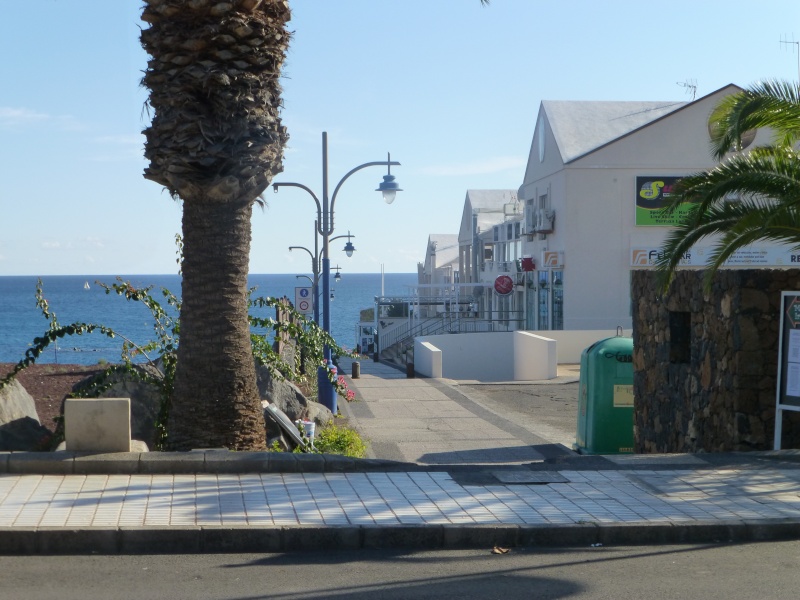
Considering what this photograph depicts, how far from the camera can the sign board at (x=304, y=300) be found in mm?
28703

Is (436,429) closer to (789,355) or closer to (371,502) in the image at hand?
(789,355)

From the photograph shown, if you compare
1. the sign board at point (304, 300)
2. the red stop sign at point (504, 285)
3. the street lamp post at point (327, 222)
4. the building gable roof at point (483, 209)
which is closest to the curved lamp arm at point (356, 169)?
the street lamp post at point (327, 222)

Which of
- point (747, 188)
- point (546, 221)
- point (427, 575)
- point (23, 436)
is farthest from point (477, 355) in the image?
point (427, 575)

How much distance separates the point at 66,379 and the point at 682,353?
1388 cm

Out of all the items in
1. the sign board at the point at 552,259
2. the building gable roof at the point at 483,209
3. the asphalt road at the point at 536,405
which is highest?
the building gable roof at the point at 483,209

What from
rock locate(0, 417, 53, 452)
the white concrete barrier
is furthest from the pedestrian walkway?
rock locate(0, 417, 53, 452)

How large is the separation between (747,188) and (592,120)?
32.4 m

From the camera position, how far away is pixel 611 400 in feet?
45.1

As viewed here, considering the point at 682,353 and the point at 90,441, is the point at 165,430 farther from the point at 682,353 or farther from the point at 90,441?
the point at 682,353

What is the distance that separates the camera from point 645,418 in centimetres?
1312

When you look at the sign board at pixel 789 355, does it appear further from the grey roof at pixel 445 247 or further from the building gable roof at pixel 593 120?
the grey roof at pixel 445 247

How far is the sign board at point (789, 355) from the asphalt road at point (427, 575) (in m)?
3.32

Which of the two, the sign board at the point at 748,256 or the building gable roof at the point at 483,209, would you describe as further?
the building gable roof at the point at 483,209

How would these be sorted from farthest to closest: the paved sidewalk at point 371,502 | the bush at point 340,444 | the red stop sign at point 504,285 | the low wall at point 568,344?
the red stop sign at point 504,285, the low wall at point 568,344, the bush at point 340,444, the paved sidewalk at point 371,502
